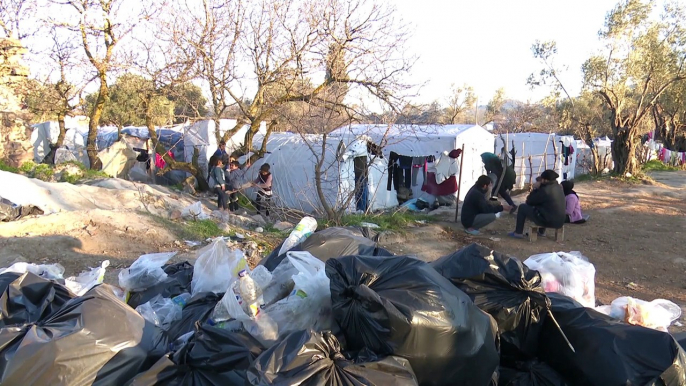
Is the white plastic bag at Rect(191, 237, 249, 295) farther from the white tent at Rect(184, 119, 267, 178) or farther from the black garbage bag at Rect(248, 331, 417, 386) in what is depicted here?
the white tent at Rect(184, 119, 267, 178)

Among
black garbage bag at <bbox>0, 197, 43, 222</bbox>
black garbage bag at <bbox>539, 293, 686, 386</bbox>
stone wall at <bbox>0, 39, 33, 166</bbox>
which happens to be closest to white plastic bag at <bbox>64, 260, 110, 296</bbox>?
black garbage bag at <bbox>539, 293, 686, 386</bbox>

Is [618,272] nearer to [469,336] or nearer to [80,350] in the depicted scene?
[469,336]

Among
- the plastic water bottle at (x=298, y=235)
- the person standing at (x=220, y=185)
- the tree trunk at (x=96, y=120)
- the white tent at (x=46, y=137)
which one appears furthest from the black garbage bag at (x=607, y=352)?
the white tent at (x=46, y=137)

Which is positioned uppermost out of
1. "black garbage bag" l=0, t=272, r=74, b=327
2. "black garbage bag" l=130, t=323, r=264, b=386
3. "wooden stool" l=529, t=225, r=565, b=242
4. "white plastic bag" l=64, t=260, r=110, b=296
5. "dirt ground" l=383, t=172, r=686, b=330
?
"black garbage bag" l=0, t=272, r=74, b=327

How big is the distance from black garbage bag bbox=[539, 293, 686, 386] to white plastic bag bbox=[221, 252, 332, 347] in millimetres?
1097

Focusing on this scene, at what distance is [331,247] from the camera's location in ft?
10.4

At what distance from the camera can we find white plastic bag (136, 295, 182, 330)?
254cm

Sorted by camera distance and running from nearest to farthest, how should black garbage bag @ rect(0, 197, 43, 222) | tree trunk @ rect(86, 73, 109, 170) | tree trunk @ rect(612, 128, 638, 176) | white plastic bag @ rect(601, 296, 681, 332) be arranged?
white plastic bag @ rect(601, 296, 681, 332) < black garbage bag @ rect(0, 197, 43, 222) < tree trunk @ rect(86, 73, 109, 170) < tree trunk @ rect(612, 128, 638, 176)

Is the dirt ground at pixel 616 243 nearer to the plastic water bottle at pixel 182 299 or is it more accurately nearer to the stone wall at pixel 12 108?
the plastic water bottle at pixel 182 299

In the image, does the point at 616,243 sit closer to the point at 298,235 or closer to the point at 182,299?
the point at 298,235

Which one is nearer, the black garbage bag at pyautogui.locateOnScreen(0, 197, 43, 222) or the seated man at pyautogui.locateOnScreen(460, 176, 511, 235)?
the black garbage bag at pyautogui.locateOnScreen(0, 197, 43, 222)

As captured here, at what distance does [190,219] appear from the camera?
23.9ft

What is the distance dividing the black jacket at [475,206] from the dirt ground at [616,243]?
28cm

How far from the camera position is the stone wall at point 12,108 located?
1113cm
